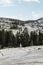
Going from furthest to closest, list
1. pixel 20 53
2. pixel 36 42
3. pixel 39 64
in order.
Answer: pixel 36 42 → pixel 20 53 → pixel 39 64

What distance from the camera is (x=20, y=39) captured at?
2088 inches

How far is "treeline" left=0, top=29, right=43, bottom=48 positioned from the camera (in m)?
51.3

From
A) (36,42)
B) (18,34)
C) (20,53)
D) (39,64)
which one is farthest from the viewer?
(18,34)

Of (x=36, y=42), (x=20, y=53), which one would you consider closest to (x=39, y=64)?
(x=20, y=53)

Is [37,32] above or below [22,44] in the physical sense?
above

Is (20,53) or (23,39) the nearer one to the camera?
(20,53)

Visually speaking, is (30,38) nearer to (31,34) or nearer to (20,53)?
(31,34)

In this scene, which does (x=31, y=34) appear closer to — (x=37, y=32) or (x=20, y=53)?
(x=37, y=32)

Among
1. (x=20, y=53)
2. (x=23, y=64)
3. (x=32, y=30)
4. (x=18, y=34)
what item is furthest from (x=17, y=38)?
(x=23, y=64)

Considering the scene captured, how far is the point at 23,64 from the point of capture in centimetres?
2089

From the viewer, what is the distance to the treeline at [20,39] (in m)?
51.3

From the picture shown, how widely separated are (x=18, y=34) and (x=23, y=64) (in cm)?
3409

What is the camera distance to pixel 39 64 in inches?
811

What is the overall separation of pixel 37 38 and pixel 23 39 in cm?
423
